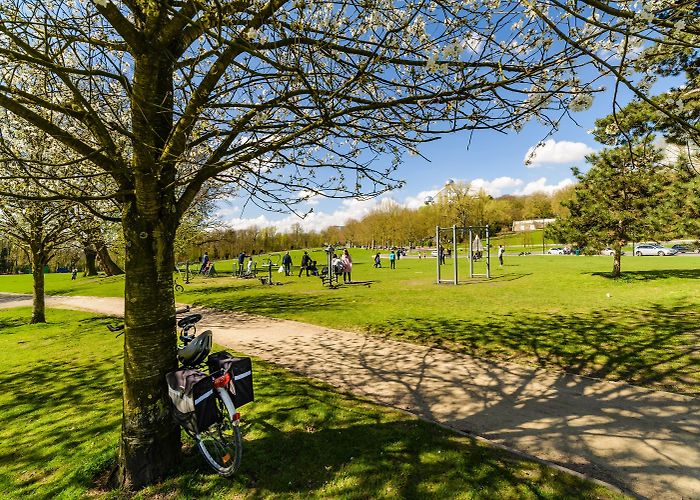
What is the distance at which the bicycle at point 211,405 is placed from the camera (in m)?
3.18

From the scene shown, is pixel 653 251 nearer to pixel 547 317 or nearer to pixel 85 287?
pixel 547 317

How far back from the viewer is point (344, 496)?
311cm

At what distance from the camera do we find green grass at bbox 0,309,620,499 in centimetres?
319

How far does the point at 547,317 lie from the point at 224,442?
882cm

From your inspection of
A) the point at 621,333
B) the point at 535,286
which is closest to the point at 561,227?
the point at 535,286

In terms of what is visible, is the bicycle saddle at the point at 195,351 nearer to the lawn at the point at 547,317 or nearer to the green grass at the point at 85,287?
the lawn at the point at 547,317

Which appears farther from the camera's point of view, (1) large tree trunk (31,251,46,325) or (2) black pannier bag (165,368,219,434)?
(1) large tree trunk (31,251,46,325)

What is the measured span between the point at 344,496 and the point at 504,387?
10.9ft

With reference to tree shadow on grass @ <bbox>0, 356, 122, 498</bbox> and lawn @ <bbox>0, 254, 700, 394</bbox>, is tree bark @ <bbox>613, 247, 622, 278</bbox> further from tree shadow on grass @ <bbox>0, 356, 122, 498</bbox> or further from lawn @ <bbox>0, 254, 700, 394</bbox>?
tree shadow on grass @ <bbox>0, 356, 122, 498</bbox>

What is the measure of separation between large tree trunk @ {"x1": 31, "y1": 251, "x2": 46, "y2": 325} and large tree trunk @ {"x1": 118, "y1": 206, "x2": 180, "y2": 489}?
1286 centimetres

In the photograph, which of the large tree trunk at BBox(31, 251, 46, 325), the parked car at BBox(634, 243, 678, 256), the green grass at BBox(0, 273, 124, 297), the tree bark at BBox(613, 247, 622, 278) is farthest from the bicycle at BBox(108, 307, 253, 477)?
the parked car at BBox(634, 243, 678, 256)

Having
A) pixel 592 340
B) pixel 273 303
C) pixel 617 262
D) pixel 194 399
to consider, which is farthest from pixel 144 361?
pixel 617 262

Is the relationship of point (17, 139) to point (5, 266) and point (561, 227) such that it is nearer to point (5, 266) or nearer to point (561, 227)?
point (561, 227)

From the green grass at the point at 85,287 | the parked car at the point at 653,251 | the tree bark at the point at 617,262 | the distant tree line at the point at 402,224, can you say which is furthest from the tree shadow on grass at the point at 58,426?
the parked car at the point at 653,251
